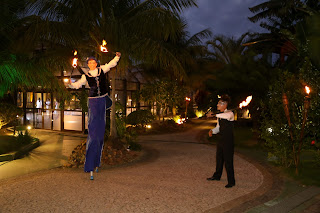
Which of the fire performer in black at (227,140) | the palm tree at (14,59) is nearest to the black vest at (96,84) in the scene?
the palm tree at (14,59)

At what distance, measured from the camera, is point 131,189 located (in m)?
6.05

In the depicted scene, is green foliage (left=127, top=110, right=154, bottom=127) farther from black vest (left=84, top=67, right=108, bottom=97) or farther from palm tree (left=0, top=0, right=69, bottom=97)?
black vest (left=84, top=67, right=108, bottom=97)

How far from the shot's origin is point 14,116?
1266 cm

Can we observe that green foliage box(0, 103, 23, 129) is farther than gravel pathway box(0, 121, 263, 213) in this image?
Yes

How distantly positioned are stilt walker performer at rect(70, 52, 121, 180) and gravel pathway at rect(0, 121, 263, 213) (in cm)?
71

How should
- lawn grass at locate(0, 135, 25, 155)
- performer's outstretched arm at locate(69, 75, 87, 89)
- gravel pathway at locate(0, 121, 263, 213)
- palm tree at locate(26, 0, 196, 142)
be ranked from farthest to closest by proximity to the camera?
lawn grass at locate(0, 135, 25, 155), palm tree at locate(26, 0, 196, 142), performer's outstretched arm at locate(69, 75, 87, 89), gravel pathway at locate(0, 121, 263, 213)

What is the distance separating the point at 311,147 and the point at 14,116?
35.4ft

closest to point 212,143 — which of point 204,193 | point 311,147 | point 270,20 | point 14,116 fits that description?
point 311,147

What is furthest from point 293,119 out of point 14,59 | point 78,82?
point 14,59

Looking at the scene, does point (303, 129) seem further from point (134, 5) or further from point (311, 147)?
point (134, 5)

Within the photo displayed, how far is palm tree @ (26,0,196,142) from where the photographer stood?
8297 millimetres

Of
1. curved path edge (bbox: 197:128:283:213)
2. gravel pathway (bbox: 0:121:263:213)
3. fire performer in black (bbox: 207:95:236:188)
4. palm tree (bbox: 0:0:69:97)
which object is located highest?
palm tree (bbox: 0:0:69:97)

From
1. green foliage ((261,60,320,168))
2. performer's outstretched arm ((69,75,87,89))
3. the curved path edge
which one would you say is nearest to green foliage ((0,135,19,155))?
performer's outstretched arm ((69,75,87,89))

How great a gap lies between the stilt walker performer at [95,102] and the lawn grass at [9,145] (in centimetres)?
445
